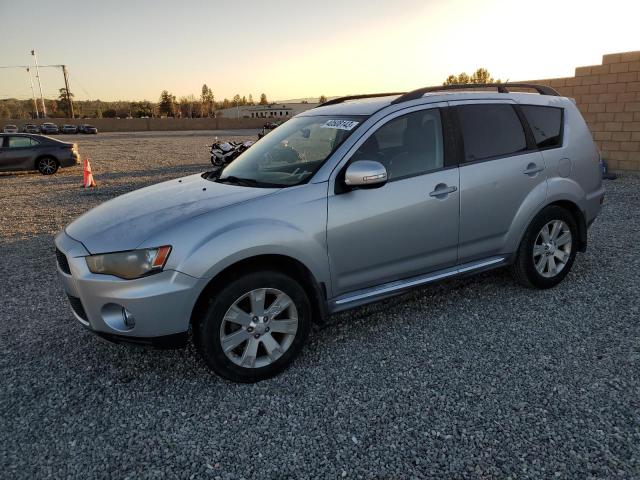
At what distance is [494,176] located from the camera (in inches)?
160

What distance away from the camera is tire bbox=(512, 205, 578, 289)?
4.41m

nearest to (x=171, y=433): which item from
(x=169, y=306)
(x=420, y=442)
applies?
(x=169, y=306)

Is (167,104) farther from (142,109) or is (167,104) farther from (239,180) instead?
(239,180)

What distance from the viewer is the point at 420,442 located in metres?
2.65

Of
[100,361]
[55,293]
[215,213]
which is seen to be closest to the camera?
[215,213]

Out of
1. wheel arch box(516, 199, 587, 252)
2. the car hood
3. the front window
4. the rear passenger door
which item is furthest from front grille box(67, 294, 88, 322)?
the front window

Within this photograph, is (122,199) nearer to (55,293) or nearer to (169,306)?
(169,306)

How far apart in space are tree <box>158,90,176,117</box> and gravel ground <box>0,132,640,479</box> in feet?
455

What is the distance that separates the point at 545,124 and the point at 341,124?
2.10 metres

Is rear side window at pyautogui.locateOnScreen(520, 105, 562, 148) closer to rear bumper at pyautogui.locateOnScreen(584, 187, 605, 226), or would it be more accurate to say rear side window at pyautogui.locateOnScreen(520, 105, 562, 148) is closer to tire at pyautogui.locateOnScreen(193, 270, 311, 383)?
rear bumper at pyautogui.locateOnScreen(584, 187, 605, 226)

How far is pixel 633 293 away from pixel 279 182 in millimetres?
3580

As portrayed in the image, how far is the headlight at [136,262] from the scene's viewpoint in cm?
290

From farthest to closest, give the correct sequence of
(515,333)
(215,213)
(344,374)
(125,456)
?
(515,333), (344,374), (215,213), (125,456)

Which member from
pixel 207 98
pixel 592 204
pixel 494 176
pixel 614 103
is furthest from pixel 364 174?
pixel 207 98
